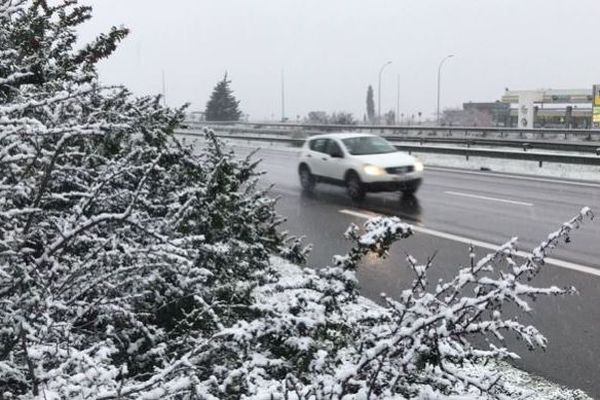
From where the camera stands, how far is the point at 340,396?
2.07 m

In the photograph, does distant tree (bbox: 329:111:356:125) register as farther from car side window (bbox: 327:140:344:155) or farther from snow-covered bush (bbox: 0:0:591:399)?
snow-covered bush (bbox: 0:0:591:399)

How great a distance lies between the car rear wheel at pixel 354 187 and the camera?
15.3 m

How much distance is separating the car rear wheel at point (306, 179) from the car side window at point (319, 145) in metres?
0.59

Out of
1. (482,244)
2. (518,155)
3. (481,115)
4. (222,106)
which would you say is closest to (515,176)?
(518,155)

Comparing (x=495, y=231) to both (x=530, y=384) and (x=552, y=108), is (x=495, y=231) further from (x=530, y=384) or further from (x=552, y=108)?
(x=552, y=108)

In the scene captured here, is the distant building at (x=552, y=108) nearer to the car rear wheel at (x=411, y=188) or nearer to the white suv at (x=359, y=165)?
the white suv at (x=359, y=165)

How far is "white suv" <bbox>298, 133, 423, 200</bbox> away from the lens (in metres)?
15.2

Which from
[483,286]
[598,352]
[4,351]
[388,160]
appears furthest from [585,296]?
[388,160]

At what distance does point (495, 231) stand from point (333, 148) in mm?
6114

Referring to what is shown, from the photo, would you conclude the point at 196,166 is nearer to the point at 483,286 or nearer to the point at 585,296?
the point at 483,286

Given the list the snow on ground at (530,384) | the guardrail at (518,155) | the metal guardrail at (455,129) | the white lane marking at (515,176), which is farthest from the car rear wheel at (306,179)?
the snow on ground at (530,384)

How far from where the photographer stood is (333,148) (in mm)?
16516

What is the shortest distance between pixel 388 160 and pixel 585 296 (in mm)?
8403

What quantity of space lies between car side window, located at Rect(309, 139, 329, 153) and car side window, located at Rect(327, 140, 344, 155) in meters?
0.16
